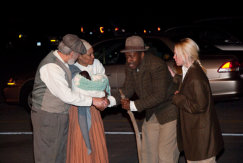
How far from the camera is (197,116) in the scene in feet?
13.1

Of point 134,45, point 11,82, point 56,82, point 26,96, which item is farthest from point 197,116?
point 11,82

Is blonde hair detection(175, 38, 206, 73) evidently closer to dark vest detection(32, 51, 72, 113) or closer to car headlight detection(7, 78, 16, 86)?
dark vest detection(32, 51, 72, 113)

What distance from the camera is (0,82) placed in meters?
16.7

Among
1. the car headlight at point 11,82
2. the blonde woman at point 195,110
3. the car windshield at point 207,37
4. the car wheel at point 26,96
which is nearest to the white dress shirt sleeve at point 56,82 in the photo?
the blonde woman at point 195,110

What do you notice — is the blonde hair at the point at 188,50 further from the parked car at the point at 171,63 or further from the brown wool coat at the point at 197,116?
the parked car at the point at 171,63

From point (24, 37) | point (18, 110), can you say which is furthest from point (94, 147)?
point (24, 37)

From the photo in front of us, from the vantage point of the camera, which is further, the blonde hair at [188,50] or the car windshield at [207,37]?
the car windshield at [207,37]

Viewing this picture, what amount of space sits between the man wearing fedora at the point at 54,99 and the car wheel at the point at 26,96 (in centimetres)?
568

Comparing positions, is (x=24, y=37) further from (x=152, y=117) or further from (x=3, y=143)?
(x=152, y=117)

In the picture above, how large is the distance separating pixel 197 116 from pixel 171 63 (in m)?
4.38

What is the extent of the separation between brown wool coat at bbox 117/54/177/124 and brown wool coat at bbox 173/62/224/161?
1.13 ft

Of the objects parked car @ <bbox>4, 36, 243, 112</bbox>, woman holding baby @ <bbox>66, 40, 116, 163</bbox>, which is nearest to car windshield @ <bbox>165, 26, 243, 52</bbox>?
parked car @ <bbox>4, 36, 243, 112</bbox>

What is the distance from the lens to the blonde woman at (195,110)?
395 cm

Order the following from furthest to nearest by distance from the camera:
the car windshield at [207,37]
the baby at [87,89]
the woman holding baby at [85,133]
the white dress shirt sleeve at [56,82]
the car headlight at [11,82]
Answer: the car headlight at [11,82], the car windshield at [207,37], the woman holding baby at [85,133], the baby at [87,89], the white dress shirt sleeve at [56,82]
